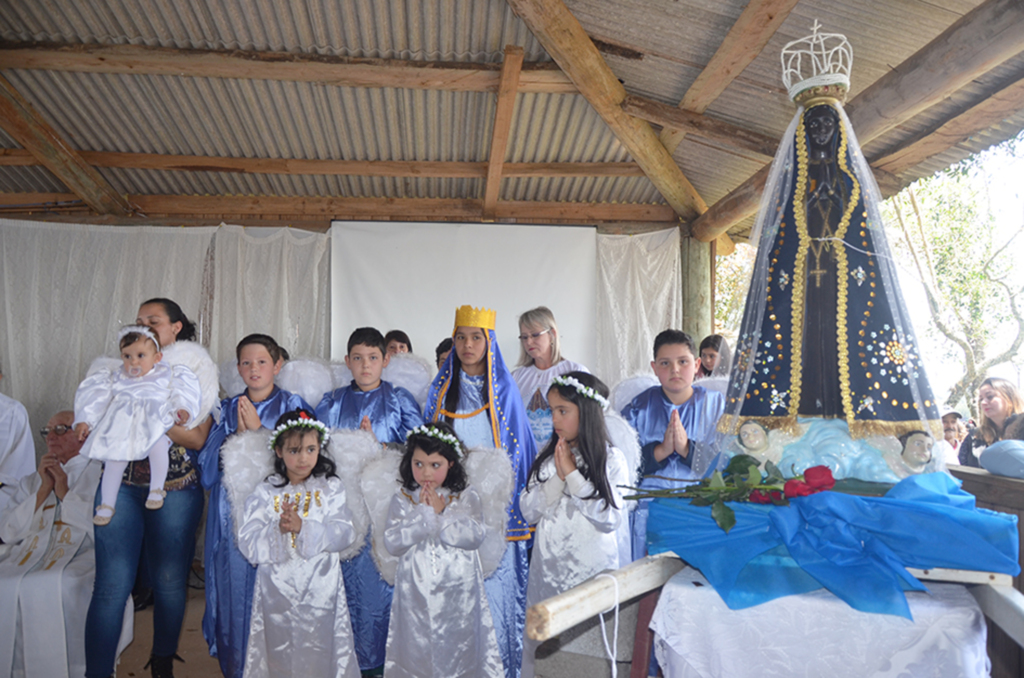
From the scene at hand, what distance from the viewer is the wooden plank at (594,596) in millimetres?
1318

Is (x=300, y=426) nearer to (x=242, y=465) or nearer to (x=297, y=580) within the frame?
(x=242, y=465)

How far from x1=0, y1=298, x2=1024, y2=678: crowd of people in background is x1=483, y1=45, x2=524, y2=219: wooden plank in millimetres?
1967

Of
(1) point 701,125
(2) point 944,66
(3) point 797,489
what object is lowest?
(3) point 797,489

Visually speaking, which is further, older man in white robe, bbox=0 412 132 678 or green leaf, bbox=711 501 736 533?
older man in white robe, bbox=0 412 132 678

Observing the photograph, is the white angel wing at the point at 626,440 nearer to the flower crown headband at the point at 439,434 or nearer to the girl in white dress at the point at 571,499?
the girl in white dress at the point at 571,499

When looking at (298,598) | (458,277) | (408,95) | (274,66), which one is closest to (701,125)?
(408,95)

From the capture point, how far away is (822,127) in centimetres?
204

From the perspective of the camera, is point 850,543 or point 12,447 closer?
point 850,543

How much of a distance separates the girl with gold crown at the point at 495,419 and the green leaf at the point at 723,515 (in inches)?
56.5

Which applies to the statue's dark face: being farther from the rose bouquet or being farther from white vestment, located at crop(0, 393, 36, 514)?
white vestment, located at crop(0, 393, 36, 514)

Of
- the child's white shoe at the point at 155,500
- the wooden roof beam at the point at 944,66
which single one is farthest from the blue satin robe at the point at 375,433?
the wooden roof beam at the point at 944,66

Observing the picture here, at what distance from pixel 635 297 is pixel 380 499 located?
3.68 m


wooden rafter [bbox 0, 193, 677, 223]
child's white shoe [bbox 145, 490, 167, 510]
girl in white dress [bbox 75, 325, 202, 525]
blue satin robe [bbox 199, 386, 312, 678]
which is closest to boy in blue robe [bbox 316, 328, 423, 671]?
blue satin robe [bbox 199, 386, 312, 678]

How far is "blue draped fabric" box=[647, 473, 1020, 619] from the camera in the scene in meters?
1.46
